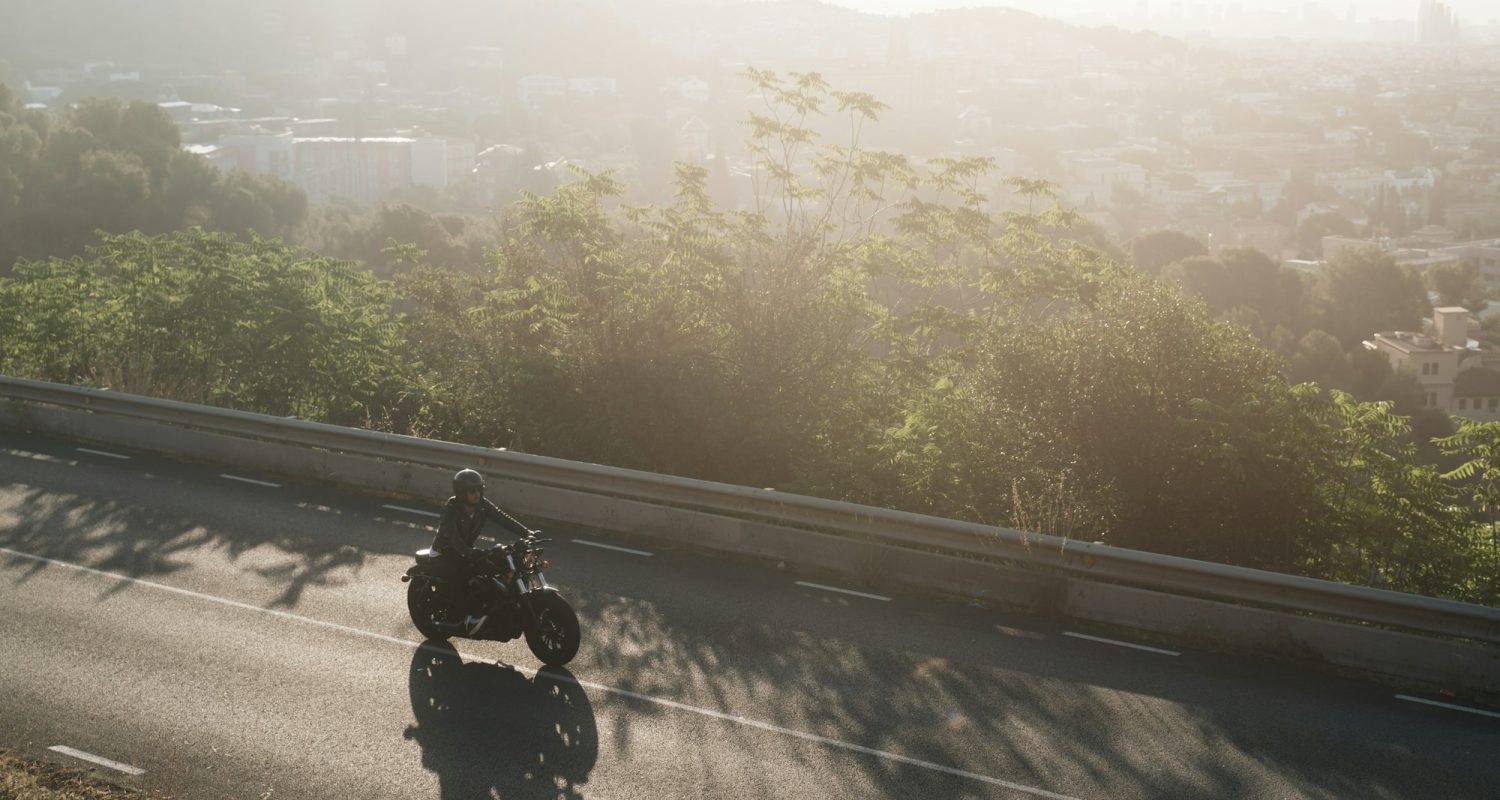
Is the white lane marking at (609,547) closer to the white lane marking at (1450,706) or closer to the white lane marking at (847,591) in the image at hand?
the white lane marking at (847,591)

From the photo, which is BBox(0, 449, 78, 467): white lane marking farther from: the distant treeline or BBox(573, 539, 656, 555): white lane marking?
BBox(573, 539, 656, 555): white lane marking

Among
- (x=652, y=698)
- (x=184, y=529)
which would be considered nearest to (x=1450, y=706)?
(x=652, y=698)

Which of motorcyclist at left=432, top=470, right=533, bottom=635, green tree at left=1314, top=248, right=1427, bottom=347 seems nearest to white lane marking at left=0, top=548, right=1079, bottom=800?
motorcyclist at left=432, top=470, right=533, bottom=635

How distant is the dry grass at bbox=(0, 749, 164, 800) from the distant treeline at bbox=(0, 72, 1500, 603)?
7308 millimetres

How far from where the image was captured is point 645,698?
8938 millimetres

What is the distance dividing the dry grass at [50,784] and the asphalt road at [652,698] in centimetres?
20

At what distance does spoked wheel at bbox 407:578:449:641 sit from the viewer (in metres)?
9.85

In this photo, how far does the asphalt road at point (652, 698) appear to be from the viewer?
7746 millimetres

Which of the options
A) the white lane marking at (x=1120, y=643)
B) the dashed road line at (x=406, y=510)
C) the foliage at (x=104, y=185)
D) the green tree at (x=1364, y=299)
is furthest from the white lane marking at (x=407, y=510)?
the green tree at (x=1364, y=299)

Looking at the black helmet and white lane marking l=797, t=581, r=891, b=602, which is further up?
the black helmet

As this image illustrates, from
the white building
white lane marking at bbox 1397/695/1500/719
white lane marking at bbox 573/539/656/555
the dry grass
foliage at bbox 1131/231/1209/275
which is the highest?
white lane marking at bbox 1397/695/1500/719

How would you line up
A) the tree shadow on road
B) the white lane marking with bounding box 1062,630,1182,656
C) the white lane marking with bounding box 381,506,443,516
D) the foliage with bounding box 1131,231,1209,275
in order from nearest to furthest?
1. the white lane marking with bounding box 1062,630,1182,656
2. the tree shadow on road
3. the white lane marking with bounding box 381,506,443,516
4. the foliage with bounding box 1131,231,1209,275

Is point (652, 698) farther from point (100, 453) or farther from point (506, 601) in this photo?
point (100, 453)

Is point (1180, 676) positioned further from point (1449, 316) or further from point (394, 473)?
point (1449, 316)
